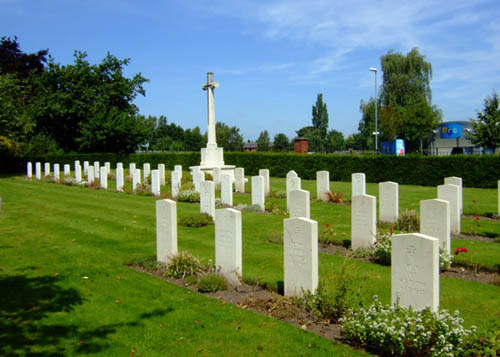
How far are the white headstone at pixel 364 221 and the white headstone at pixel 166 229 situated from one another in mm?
3854

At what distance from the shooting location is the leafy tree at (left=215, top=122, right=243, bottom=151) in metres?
67.1

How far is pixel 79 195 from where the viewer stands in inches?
774

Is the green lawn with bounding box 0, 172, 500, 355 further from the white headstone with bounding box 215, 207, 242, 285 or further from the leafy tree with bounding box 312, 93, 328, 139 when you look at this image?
the leafy tree with bounding box 312, 93, 328, 139

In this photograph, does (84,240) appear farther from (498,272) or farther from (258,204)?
(498,272)

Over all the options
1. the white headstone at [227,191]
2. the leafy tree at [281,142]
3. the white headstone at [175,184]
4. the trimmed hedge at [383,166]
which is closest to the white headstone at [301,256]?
the white headstone at [227,191]

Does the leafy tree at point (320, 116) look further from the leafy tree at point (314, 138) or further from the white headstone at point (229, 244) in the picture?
the white headstone at point (229, 244)

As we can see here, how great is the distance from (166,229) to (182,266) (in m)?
0.84

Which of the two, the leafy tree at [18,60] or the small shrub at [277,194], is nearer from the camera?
the small shrub at [277,194]

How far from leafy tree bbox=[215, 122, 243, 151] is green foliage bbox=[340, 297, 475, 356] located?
59555mm

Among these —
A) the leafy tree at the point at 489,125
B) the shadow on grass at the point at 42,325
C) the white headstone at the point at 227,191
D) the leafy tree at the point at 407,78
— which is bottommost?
the shadow on grass at the point at 42,325

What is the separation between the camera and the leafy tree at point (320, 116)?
293 feet

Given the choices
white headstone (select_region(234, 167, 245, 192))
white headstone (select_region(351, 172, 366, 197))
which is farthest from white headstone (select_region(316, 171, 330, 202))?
white headstone (select_region(234, 167, 245, 192))

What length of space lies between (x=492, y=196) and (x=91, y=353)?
17780 millimetres

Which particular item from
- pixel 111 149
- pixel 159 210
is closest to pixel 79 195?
pixel 159 210
